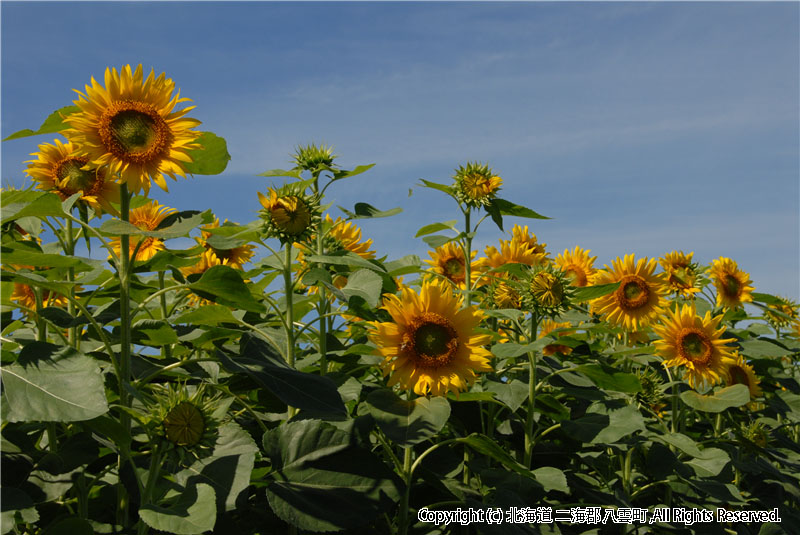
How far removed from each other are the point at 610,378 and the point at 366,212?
1207mm

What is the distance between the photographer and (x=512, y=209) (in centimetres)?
326

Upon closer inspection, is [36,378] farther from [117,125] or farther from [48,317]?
[117,125]

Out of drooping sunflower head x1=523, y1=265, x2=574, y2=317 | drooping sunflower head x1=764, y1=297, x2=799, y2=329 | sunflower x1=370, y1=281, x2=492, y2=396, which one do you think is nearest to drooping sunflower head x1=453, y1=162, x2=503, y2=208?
drooping sunflower head x1=523, y1=265, x2=574, y2=317

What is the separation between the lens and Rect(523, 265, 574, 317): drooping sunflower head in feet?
9.50

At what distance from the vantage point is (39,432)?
231 cm

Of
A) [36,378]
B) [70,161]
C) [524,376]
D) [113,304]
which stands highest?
[70,161]

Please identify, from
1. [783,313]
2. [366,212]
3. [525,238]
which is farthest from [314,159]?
[783,313]

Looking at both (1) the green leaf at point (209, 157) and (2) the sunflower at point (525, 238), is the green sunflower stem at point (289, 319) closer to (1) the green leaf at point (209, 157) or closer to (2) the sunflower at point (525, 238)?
(1) the green leaf at point (209, 157)

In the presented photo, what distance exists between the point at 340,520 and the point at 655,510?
75.5 inches

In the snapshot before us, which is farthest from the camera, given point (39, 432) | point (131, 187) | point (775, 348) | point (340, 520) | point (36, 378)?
point (775, 348)

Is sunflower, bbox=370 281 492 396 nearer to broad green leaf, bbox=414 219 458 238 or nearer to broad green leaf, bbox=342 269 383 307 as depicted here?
broad green leaf, bbox=342 269 383 307

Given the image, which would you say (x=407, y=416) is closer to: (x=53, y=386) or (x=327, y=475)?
(x=327, y=475)

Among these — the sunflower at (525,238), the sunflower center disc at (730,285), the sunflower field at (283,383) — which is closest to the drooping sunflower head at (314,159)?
the sunflower field at (283,383)

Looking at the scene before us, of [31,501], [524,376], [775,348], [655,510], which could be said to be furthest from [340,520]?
[775,348]
